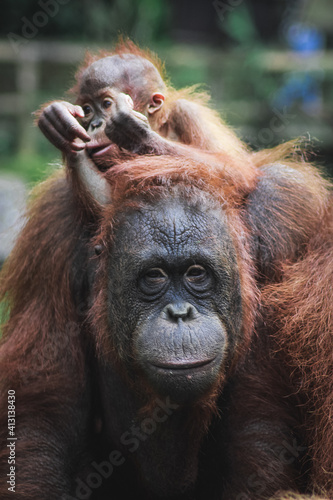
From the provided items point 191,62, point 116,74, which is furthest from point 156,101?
point 191,62

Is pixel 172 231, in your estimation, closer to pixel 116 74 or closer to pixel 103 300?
pixel 103 300

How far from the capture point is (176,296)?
122 inches

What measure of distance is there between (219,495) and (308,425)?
66 centimetres

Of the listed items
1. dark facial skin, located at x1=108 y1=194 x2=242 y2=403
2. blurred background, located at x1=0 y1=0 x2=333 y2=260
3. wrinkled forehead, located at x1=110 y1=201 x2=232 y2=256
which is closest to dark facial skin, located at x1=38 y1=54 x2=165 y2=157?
wrinkled forehead, located at x1=110 y1=201 x2=232 y2=256

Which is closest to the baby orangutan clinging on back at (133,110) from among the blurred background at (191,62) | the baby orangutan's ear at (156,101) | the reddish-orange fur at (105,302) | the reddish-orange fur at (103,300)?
the baby orangutan's ear at (156,101)

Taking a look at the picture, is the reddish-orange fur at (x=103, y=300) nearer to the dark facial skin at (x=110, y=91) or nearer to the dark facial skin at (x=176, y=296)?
the dark facial skin at (x=176, y=296)

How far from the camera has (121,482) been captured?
3.96 metres

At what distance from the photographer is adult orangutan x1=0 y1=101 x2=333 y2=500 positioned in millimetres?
3133

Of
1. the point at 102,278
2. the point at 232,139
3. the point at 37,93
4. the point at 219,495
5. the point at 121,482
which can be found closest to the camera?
the point at 102,278

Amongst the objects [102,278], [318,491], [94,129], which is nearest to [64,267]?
[102,278]

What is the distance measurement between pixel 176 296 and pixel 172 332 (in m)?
0.20

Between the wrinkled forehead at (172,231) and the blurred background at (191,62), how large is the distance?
22.3 ft

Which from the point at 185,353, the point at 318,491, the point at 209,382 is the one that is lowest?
the point at 318,491

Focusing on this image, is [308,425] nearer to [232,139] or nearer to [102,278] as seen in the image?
[102,278]
